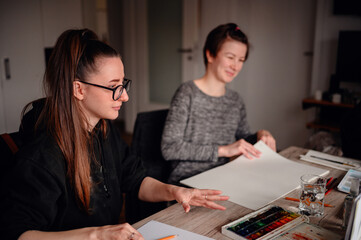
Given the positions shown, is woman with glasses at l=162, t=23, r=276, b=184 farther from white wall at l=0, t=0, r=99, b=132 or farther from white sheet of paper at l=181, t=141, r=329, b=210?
white wall at l=0, t=0, r=99, b=132

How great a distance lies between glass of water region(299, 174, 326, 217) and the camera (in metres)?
1.06

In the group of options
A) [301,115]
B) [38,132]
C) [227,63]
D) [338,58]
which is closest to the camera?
[38,132]

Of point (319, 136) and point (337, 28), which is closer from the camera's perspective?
point (319, 136)

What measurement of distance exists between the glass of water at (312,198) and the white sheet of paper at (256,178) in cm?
12

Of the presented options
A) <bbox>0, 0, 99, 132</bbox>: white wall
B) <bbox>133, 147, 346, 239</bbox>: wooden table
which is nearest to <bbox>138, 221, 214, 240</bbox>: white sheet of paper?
<bbox>133, 147, 346, 239</bbox>: wooden table

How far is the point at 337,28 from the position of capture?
349 cm

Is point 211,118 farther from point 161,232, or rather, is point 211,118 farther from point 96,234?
point 96,234

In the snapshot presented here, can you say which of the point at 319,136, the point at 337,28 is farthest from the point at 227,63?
the point at 337,28

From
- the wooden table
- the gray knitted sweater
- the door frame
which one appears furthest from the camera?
the door frame

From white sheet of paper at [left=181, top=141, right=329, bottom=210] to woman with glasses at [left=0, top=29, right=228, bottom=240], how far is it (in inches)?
4.8

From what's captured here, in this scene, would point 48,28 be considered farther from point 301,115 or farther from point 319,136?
point 301,115

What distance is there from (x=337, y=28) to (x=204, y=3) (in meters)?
1.61

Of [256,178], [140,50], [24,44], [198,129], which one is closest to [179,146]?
[198,129]

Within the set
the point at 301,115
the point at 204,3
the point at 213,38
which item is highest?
the point at 204,3
